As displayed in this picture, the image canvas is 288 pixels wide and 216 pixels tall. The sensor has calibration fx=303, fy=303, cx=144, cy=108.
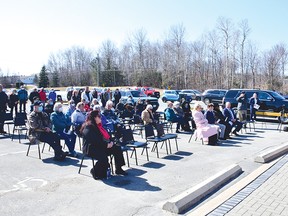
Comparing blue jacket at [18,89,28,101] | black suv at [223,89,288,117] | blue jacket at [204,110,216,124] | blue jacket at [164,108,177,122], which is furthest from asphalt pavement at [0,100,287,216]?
blue jacket at [18,89,28,101]

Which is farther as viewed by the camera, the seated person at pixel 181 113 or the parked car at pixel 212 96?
the parked car at pixel 212 96

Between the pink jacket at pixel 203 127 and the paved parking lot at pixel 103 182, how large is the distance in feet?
1.83

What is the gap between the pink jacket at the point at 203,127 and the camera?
10.8 metres

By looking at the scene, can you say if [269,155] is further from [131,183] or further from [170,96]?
[170,96]

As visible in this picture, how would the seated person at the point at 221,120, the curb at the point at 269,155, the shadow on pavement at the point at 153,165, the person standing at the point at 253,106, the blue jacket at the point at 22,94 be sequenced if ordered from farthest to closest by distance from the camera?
the blue jacket at the point at 22,94, the person standing at the point at 253,106, the seated person at the point at 221,120, the curb at the point at 269,155, the shadow on pavement at the point at 153,165

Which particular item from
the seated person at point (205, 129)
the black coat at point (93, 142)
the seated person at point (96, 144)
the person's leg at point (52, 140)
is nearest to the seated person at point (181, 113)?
the seated person at point (205, 129)

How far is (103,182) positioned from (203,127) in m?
5.41

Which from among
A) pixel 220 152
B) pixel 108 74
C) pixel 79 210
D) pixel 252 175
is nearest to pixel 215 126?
pixel 220 152

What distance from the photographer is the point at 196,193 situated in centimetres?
562

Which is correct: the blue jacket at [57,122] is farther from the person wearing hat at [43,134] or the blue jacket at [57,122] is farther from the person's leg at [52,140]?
the person's leg at [52,140]

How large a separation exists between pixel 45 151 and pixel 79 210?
5.05m

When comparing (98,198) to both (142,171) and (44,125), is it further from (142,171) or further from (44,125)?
→ (44,125)

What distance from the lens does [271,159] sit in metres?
8.61

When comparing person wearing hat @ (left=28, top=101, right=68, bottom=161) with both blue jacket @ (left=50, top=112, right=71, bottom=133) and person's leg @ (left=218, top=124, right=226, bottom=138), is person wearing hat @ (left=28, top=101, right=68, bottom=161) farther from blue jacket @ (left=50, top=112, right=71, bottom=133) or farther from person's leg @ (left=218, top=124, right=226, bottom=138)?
person's leg @ (left=218, top=124, right=226, bottom=138)
